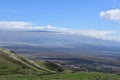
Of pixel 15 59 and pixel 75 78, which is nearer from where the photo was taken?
pixel 75 78

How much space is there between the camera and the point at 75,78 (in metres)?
108

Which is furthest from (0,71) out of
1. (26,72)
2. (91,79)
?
(91,79)

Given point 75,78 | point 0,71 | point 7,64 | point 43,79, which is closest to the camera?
point 43,79

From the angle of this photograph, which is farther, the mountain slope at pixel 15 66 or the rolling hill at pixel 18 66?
the mountain slope at pixel 15 66

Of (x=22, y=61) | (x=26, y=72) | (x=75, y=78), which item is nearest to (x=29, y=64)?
(x=22, y=61)

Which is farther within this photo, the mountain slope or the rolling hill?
the mountain slope

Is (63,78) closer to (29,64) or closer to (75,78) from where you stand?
(75,78)

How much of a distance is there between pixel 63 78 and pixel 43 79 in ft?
24.3

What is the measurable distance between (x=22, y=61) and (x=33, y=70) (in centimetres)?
1777

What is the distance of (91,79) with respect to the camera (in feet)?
340

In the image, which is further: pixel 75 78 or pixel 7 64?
pixel 7 64

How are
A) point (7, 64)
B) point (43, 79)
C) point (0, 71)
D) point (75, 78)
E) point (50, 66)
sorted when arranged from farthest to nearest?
point (50, 66) < point (7, 64) < point (0, 71) < point (75, 78) < point (43, 79)

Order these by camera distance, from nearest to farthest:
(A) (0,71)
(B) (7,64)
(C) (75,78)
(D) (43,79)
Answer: (D) (43,79), (C) (75,78), (A) (0,71), (B) (7,64)

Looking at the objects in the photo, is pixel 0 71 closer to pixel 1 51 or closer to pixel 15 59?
pixel 15 59
